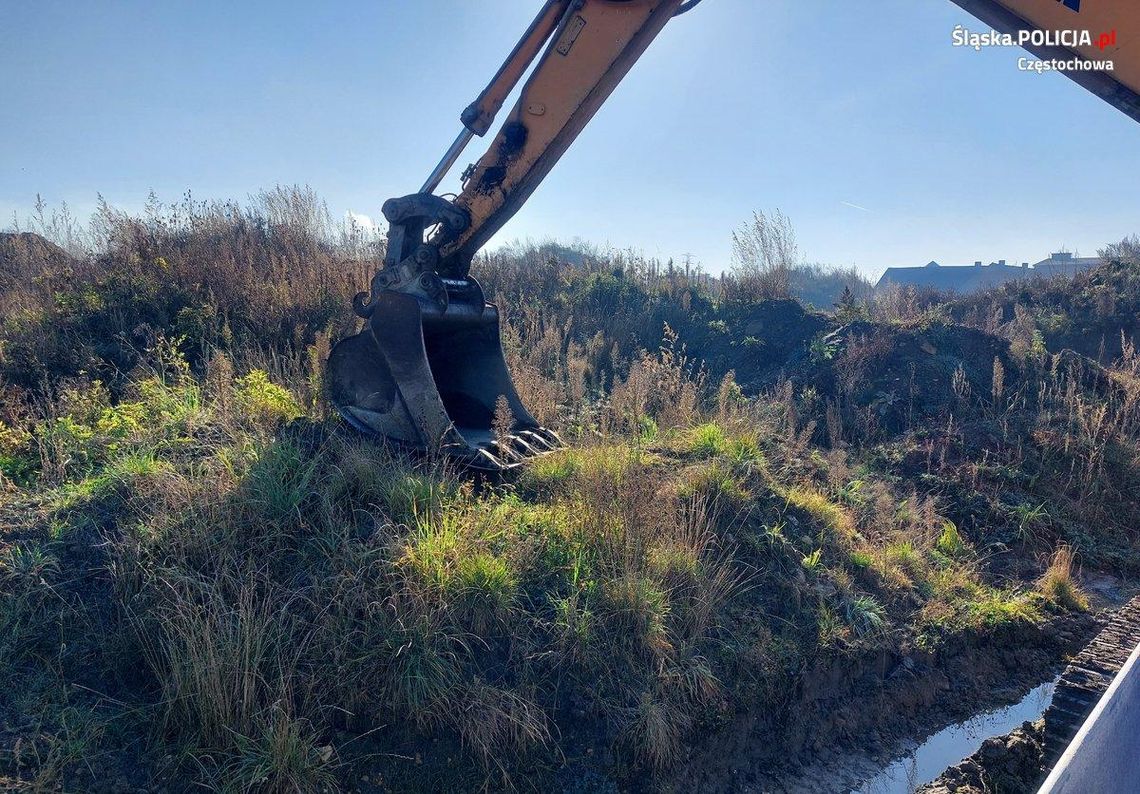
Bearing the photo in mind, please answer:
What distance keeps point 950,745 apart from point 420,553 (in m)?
3.26

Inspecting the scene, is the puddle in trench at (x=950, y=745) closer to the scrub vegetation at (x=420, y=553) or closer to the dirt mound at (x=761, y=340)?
the scrub vegetation at (x=420, y=553)

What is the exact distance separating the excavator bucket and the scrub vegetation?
21 centimetres

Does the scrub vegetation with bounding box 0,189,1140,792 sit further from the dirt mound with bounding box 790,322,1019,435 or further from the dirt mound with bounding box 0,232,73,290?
the dirt mound with bounding box 790,322,1019,435

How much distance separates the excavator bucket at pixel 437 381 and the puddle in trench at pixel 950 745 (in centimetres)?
280

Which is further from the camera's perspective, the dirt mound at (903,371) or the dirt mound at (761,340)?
the dirt mound at (761,340)

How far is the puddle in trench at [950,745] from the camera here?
155 inches

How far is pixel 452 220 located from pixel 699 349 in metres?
7.55

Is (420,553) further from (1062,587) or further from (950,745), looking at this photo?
(1062,587)

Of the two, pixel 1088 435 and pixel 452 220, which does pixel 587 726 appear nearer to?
pixel 452 220

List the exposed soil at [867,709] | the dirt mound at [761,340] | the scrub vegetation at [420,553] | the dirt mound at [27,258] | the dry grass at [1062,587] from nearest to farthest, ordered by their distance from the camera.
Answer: the scrub vegetation at [420,553] < the exposed soil at [867,709] < the dry grass at [1062,587] < the dirt mound at [27,258] < the dirt mound at [761,340]

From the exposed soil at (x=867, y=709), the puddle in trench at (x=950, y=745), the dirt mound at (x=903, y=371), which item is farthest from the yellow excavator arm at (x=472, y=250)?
the dirt mound at (x=903, y=371)

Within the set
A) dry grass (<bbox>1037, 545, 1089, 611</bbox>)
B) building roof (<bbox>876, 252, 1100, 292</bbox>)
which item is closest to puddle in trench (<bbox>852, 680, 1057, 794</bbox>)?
dry grass (<bbox>1037, 545, 1089, 611</bbox>)

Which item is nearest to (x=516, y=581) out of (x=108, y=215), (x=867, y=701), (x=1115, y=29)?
(x=867, y=701)

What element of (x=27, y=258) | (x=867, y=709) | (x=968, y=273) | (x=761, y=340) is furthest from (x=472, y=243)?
(x=968, y=273)
